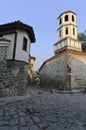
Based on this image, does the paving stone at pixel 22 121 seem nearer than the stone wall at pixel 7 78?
Yes

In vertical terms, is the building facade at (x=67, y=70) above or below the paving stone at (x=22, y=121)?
above

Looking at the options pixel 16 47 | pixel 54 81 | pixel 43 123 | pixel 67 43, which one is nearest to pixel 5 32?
pixel 16 47

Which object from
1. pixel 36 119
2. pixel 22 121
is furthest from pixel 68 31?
pixel 22 121

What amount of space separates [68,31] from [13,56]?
20.5 m

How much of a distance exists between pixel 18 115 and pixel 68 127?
2320 millimetres

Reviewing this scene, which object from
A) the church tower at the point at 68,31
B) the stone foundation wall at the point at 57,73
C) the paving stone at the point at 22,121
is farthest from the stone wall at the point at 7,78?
the church tower at the point at 68,31

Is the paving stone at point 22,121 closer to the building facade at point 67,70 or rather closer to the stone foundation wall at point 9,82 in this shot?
the stone foundation wall at point 9,82

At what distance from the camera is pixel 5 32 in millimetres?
10984

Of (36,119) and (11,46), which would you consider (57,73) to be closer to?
(11,46)

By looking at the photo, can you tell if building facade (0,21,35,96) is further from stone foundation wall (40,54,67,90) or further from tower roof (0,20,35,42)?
stone foundation wall (40,54,67,90)

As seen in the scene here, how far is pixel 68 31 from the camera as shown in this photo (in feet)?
91.6

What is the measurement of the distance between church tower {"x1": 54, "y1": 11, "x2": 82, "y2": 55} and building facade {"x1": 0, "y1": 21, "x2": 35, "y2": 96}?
16956mm

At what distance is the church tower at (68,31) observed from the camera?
27225mm

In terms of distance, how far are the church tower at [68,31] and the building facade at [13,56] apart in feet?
55.6
